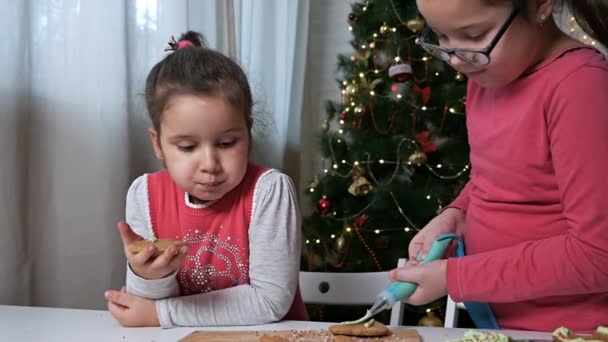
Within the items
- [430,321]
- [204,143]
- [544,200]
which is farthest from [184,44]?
[430,321]

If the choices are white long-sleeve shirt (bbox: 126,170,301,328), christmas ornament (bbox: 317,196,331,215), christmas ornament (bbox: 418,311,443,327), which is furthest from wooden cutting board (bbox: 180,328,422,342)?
christmas ornament (bbox: 317,196,331,215)

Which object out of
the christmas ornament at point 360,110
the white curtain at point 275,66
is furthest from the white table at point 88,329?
the christmas ornament at point 360,110

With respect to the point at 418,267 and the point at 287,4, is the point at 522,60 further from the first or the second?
the point at 287,4

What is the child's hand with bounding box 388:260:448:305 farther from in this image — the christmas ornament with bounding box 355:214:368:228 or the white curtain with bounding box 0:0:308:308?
the christmas ornament with bounding box 355:214:368:228

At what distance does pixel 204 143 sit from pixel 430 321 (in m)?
1.51

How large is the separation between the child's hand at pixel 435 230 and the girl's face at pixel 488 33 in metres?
0.31

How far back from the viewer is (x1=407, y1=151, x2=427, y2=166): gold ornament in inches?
96.9

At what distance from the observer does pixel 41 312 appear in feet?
4.01

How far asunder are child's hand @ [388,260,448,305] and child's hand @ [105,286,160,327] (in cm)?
44

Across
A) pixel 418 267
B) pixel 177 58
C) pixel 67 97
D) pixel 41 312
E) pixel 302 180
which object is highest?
pixel 177 58

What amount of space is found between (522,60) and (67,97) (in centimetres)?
112

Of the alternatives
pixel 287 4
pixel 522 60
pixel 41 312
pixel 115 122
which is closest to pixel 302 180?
pixel 287 4

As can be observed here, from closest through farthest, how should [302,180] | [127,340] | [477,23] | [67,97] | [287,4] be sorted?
[477,23]
[127,340]
[67,97]
[287,4]
[302,180]

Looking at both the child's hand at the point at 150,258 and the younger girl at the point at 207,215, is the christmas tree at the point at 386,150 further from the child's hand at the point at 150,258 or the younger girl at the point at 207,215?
the child's hand at the point at 150,258
